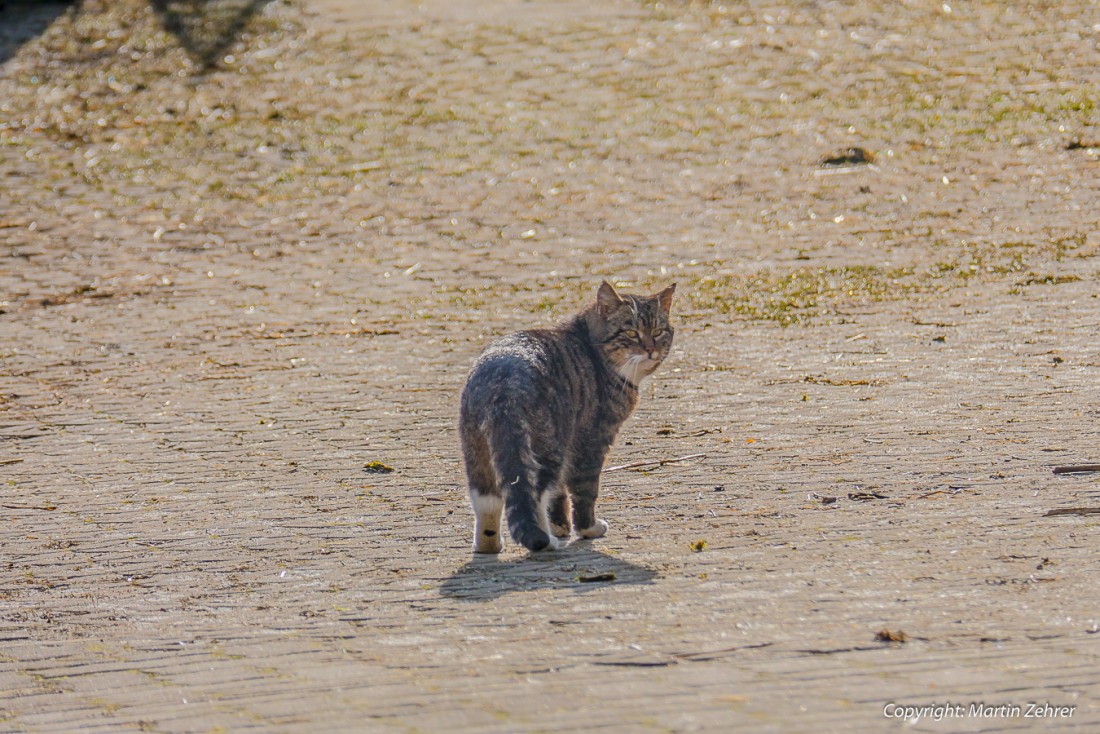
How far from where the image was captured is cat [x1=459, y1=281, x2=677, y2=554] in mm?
6074

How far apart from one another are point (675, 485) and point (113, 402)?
413 centimetres

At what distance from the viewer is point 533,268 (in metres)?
11.9

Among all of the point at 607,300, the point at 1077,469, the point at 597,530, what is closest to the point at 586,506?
the point at 597,530

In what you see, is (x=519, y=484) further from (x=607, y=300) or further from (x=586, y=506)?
(x=607, y=300)

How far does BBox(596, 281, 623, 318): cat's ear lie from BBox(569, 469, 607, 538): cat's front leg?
39.0 inches

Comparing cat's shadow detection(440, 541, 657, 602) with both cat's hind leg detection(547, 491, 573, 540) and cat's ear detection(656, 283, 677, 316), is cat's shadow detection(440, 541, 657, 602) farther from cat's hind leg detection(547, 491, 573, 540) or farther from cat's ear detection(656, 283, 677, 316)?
cat's ear detection(656, 283, 677, 316)

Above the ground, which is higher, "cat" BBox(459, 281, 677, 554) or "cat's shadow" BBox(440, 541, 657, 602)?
"cat" BBox(459, 281, 677, 554)

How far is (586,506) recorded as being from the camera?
21.5ft

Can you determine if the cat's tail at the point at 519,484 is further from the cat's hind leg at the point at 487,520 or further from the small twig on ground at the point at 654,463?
the small twig on ground at the point at 654,463

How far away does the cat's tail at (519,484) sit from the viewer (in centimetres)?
600

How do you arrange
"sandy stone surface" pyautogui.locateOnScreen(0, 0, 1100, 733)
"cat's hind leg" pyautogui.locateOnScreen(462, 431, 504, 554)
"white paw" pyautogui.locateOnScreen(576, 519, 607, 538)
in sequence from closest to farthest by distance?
"sandy stone surface" pyautogui.locateOnScreen(0, 0, 1100, 733)
"cat's hind leg" pyautogui.locateOnScreen(462, 431, 504, 554)
"white paw" pyautogui.locateOnScreen(576, 519, 607, 538)

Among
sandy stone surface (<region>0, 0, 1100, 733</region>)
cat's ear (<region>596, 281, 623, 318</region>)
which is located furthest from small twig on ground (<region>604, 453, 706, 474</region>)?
cat's ear (<region>596, 281, 623, 318</region>)

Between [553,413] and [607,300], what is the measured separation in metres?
1.03

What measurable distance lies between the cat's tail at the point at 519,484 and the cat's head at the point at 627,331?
1144 millimetres
